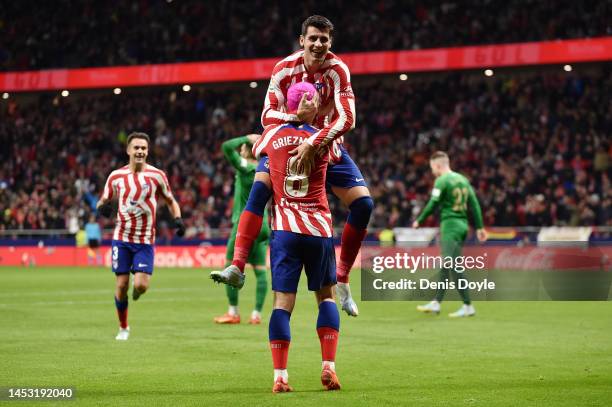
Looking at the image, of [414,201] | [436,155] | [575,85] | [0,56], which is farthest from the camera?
[0,56]

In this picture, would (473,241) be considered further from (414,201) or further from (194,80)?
(194,80)

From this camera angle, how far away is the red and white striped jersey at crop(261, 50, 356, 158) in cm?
730

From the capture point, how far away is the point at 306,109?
7023 mm

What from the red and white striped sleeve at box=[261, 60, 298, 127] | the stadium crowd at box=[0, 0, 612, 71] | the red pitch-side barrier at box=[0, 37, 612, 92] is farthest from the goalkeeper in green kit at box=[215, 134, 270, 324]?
the stadium crowd at box=[0, 0, 612, 71]

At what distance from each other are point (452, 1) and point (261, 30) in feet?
25.9

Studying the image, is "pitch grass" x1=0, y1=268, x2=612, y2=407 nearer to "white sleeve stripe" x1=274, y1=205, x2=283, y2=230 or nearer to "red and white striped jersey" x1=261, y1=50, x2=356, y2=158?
"white sleeve stripe" x1=274, y1=205, x2=283, y2=230

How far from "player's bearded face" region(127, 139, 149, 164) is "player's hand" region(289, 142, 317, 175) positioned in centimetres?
477

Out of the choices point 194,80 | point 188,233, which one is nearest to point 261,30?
point 194,80

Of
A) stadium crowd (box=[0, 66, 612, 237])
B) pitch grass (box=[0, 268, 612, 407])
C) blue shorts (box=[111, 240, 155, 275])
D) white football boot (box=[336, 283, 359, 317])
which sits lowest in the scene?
pitch grass (box=[0, 268, 612, 407])

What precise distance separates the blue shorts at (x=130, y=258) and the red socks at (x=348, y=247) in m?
3.66

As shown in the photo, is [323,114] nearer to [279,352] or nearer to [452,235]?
[279,352]

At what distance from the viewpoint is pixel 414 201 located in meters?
30.2

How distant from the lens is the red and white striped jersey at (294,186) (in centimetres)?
695

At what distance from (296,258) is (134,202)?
A: 187 inches
